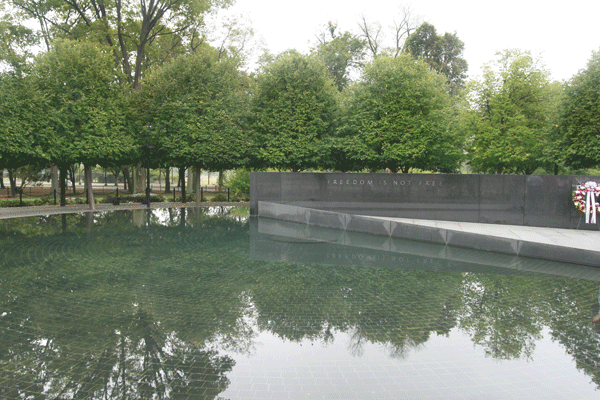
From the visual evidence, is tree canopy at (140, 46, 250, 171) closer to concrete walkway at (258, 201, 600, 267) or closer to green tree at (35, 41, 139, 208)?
green tree at (35, 41, 139, 208)

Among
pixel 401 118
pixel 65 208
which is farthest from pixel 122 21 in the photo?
pixel 401 118

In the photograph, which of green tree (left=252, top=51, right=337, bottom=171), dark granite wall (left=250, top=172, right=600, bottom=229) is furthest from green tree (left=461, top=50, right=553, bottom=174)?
green tree (left=252, top=51, right=337, bottom=171)

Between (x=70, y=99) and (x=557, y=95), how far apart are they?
26.1 m

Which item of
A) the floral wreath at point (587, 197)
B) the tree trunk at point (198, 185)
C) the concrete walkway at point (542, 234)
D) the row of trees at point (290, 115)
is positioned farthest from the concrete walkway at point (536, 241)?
the tree trunk at point (198, 185)

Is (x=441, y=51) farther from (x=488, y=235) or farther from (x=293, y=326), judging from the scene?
(x=293, y=326)

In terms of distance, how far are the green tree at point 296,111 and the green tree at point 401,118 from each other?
1781 millimetres

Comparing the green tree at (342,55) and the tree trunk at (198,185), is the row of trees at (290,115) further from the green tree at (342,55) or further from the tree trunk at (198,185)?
the green tree at (342,55)

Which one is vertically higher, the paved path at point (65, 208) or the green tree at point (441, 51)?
the green tree at point (441, 51)

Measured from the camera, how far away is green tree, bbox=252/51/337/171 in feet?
69.7

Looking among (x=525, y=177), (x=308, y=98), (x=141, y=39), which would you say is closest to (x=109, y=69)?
(x=141, y=39)

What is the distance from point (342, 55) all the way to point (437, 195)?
21.2 metres

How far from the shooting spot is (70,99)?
21609 millimetres

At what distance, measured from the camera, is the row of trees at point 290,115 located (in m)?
18.6

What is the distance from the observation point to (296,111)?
21297 millimetres
